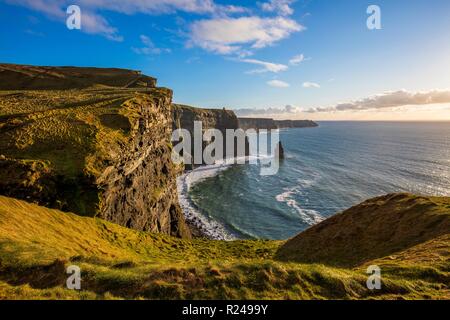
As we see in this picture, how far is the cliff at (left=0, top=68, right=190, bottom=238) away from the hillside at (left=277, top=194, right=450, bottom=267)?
24.2 m

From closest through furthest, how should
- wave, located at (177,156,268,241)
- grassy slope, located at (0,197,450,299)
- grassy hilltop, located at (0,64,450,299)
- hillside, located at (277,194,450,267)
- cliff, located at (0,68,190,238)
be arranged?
grassy slope, located at (0,197,450,299) < grassy hilltop, located at (0,64,450,299) < hillside, located at (277,194,450,267) < cliff, located at (0,68,190,238) < wave, located at (177,156,268,241)

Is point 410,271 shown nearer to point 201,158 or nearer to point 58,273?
point 58,273

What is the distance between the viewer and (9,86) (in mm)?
87938

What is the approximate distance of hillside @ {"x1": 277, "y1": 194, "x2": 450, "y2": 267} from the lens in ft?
78.4

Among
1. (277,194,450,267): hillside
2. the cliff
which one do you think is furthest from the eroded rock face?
(277,194,450,267): hillside

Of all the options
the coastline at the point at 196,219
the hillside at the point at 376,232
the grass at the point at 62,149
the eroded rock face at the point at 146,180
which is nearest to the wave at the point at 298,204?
the coastline at the point at 196,219

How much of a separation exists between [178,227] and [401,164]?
11329 cm

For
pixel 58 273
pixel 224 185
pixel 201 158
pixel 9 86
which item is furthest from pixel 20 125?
pixel 201 158

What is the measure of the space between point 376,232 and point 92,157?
34.0 meters

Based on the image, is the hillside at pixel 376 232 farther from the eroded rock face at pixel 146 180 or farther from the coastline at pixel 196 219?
the coastline at pixel 196 219

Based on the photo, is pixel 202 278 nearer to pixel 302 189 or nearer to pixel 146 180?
pixel 146 180

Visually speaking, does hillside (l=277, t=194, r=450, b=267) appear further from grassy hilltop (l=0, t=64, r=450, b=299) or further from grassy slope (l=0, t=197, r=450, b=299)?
grassy slope (l=0, t=197, r=450, b=299)

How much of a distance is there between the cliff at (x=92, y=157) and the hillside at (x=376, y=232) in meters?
24.2
